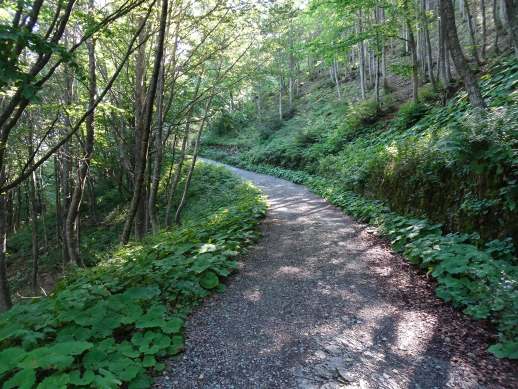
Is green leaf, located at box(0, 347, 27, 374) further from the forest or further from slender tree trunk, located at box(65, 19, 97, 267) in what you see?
slender tree trunk, located at box(65, 19, 97, 267)

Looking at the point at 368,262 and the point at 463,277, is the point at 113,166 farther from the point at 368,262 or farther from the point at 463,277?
the point at 463,277

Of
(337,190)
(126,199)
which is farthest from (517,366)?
(126,199)

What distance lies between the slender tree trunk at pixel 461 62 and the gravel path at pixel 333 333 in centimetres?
386

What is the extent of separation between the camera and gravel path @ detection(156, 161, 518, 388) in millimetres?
2852

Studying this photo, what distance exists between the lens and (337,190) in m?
11.4

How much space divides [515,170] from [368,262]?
2421 mm

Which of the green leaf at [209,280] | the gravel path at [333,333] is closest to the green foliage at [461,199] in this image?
the gravel path at [333,333]

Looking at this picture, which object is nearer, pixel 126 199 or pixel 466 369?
pixel 466 369

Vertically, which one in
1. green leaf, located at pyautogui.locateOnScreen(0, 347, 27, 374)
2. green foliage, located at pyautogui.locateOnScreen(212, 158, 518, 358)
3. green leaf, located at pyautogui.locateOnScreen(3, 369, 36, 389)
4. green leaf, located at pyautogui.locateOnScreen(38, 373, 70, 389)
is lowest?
green foliage, located at pyautogui.locateOnScreen(212, 158, 518, 358)

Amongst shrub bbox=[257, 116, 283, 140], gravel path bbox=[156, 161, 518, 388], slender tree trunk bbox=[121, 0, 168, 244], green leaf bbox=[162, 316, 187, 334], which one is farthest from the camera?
shrub bbox=[257, 116, 283, 140]

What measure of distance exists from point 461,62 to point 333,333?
6454 millimetres

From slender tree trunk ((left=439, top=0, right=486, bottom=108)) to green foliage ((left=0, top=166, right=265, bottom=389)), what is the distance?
5.86 m

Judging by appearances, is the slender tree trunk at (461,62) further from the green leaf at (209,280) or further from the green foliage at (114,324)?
the green leaf at (209,280)

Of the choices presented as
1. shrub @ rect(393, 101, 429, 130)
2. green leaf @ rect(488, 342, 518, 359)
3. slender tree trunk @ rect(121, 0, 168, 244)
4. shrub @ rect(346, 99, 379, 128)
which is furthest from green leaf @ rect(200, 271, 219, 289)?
shrub @ rect(346, 99, 379, 128)
